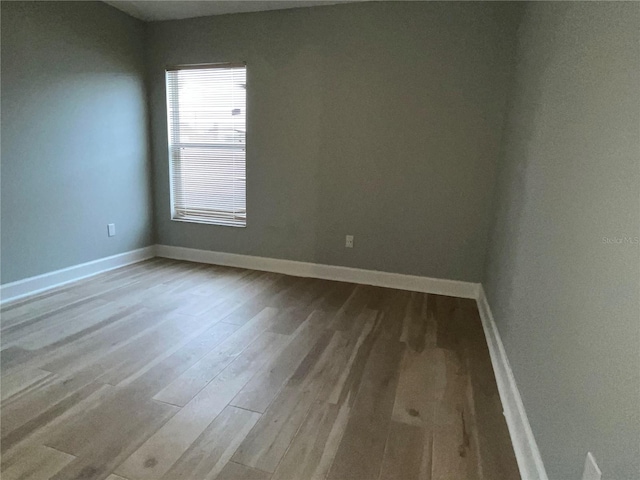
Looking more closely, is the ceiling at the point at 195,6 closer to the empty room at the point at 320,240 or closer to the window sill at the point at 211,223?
the empty room at the point at 320,240

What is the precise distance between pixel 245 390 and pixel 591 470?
4.72 ft

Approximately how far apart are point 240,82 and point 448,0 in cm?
206

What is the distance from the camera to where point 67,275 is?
3.40 meters

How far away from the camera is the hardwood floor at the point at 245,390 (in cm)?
143

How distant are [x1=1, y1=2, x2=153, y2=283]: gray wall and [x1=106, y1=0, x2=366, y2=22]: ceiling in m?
0.18

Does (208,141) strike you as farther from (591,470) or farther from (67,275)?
→ (591,470)

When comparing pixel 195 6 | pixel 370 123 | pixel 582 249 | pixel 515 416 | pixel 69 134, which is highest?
pixel 195 6

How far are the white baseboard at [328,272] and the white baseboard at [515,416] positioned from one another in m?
0.95

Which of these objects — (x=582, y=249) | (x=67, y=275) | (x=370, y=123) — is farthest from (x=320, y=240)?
(x=582, y=249)

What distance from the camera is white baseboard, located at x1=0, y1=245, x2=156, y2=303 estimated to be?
295 cm

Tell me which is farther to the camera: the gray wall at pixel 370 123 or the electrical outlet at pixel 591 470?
the gray wall at pixel 370 123

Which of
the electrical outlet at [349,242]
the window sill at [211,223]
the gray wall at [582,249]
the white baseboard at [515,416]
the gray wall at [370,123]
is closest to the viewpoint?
the gray wall at [582,249]

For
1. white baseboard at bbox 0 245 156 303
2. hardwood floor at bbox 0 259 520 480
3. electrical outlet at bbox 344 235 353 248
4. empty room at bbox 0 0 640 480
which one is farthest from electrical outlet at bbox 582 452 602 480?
white baseboard at bbox 0 245 156 303

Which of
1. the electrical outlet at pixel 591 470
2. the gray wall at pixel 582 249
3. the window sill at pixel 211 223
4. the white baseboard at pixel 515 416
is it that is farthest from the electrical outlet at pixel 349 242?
the electrical outlet at pixel 591 470
